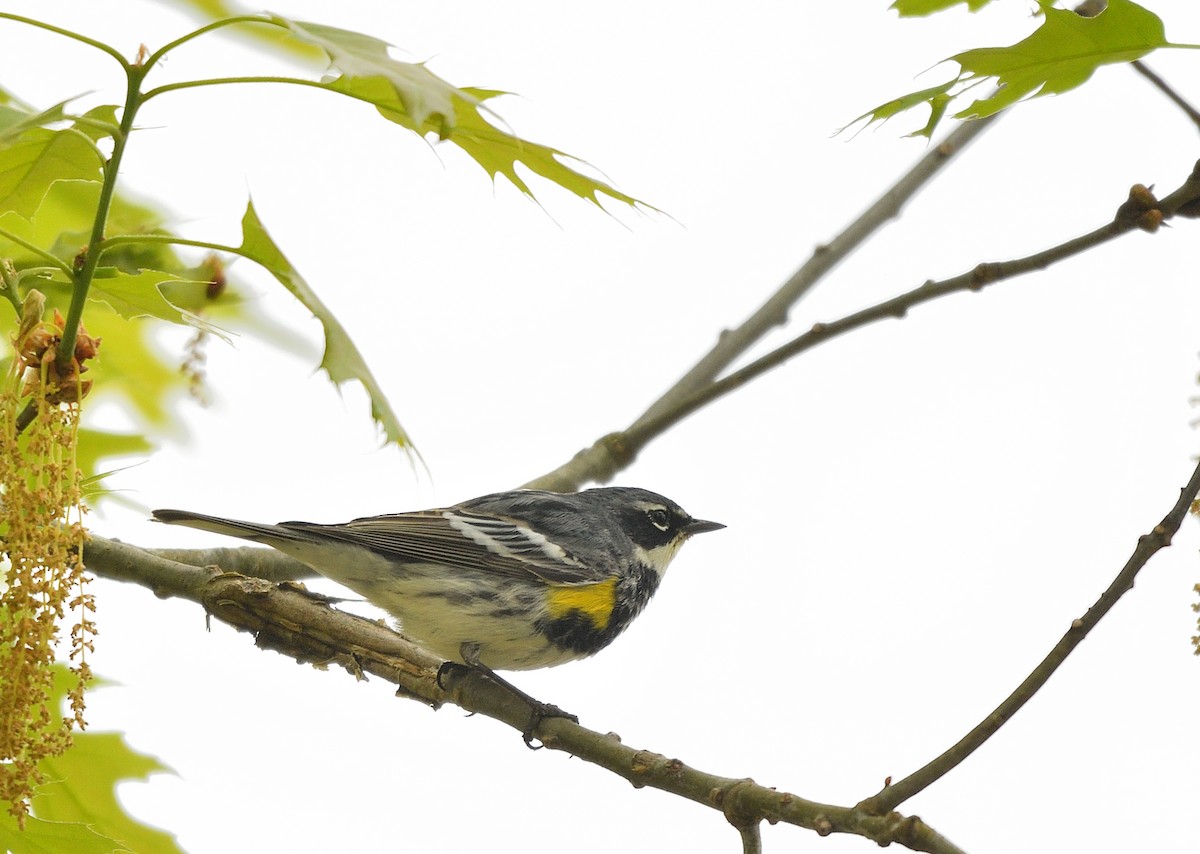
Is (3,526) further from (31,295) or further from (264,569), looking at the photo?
(264,569)

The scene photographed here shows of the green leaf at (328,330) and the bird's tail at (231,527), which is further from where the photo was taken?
the bird's tail at (231,527)

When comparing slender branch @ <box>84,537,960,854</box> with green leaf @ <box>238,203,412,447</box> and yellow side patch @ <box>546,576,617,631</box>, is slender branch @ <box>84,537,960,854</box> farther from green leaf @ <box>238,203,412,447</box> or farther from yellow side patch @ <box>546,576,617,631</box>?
green leaf @ <box>238,203,412,447</box>

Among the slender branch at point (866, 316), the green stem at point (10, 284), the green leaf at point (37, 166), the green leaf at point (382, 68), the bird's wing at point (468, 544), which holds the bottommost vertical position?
the green stem at point (10, 284)

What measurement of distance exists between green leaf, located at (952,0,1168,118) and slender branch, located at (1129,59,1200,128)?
37 millimetres

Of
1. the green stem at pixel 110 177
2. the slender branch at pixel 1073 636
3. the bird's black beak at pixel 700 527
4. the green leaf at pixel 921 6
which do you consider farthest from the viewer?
the bird's black beak at pixel 700 527

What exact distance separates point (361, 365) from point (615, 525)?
247cm

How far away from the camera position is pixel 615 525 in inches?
181

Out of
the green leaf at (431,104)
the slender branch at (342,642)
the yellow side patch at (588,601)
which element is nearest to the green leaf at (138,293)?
the green leaf at (431,104)

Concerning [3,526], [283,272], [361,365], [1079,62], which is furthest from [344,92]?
[1079,62]

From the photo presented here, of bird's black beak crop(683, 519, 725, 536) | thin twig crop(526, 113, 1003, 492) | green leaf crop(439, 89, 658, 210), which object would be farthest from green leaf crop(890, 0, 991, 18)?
bird's black beak crop(683, 519, 725, 536)

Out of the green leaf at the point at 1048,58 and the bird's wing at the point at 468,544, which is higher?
the green leaf at the point at 1048,58

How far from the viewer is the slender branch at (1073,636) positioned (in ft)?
5.93

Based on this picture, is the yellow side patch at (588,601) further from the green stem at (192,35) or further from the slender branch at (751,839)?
the green stem at (192,35)

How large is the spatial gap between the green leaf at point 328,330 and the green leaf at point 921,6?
1291mm
